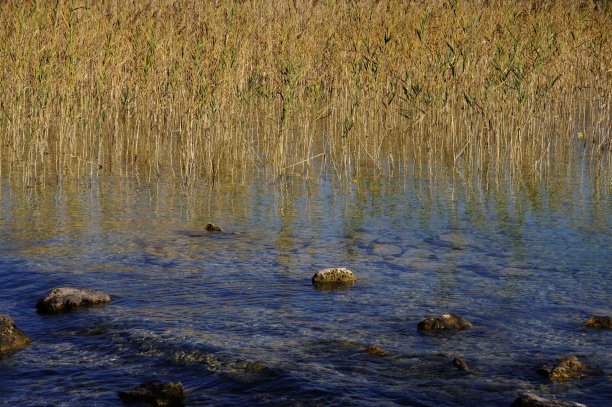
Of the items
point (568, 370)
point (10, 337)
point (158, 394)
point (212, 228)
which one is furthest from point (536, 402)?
point (212, 228)

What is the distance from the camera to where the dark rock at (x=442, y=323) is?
17.2ft

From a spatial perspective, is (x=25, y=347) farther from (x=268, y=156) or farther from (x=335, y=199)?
(x=268, y=156)

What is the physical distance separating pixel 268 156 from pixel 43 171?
10.1ft

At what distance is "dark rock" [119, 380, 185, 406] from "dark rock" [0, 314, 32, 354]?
1042mm

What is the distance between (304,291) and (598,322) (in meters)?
2.05

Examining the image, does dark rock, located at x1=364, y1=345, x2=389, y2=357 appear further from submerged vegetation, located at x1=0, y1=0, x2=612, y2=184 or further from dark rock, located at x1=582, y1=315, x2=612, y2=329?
submerged vegetation, located at x1=0, y1=0, x2=612, y2=184

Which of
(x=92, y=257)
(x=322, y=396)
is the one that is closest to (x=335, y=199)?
(x=92, y=257)

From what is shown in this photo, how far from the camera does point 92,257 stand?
720 cm

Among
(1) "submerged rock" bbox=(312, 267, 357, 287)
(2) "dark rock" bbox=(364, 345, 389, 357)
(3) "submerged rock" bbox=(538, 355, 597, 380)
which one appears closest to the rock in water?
(1) "submerged rock" bbox=(312, 267, 357, 287)

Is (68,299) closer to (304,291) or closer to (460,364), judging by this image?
(304,291)

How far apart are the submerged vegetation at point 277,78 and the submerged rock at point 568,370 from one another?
21.0ft

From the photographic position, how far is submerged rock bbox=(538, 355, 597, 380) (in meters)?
4.44

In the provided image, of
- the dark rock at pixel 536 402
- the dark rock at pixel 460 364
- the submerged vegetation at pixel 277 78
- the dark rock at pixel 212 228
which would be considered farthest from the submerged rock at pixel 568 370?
the submerged vegetation at pixel 277 78

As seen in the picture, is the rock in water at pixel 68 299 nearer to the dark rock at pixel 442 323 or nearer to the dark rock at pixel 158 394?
the dark rock at pixel 158 394
